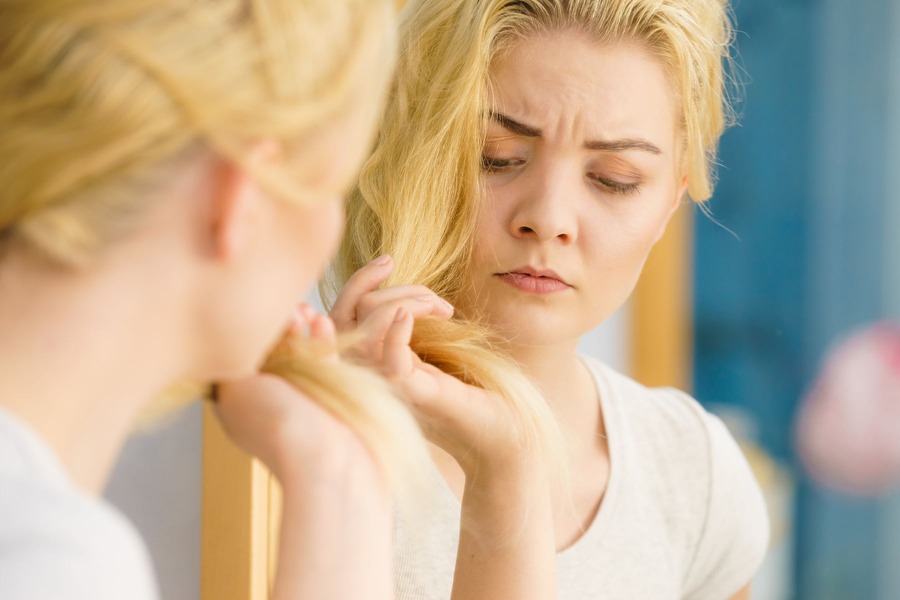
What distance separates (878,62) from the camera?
1.95m

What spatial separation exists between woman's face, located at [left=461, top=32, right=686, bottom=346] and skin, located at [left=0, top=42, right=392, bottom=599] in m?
0.33

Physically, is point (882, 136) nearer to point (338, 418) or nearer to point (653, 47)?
point (653, 47)

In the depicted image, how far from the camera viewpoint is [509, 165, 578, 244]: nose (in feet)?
2.51

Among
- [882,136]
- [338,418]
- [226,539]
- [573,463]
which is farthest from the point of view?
[882,136]

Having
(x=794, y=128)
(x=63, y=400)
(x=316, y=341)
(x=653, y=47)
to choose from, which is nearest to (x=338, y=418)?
(x=316, y=341)

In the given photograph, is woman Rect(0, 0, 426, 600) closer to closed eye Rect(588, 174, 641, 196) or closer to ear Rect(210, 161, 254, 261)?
ear Rect(210, 161, 254, 261)

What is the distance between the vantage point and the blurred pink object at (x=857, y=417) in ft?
6.43

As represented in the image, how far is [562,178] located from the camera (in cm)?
77

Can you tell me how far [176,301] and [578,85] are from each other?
434 mm

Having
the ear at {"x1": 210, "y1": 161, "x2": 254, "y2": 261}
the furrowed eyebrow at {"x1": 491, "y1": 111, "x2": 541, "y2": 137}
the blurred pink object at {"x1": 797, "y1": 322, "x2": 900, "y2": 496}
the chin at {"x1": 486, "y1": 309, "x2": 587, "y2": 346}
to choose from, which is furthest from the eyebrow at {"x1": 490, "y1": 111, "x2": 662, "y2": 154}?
the blurred pink object at {"x1": 797, "y1": 322, "x2": 900, "y2": 496}

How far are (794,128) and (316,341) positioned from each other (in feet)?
5.28

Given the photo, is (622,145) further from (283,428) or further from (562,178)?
(283,428)

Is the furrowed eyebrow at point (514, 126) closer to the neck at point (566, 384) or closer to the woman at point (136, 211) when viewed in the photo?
the neck at point (566, 384)

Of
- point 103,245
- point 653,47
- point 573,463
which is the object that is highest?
point 653,47
